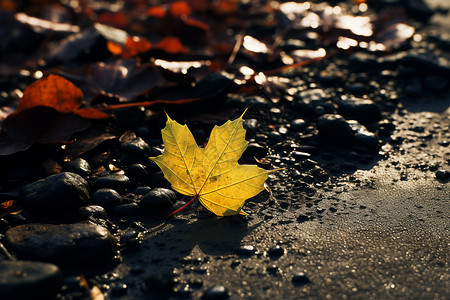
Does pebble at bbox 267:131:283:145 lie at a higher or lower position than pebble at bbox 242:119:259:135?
lower

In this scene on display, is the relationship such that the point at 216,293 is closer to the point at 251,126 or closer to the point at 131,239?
the point at 131,239

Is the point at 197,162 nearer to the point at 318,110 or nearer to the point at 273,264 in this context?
the point at 273,264

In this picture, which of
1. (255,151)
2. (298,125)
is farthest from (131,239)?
(298,125)

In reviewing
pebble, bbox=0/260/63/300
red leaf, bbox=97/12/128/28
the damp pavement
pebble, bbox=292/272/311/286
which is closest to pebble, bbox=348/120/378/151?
the damp pavement

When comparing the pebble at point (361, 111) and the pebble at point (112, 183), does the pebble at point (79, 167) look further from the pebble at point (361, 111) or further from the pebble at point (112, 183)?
the pebble at point (361, 111)

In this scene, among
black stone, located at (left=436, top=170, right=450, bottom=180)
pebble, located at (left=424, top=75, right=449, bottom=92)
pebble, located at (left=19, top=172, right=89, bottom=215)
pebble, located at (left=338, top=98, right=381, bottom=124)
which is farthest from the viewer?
pebble, located at (left=424, top=75, right=449, bottom=92)

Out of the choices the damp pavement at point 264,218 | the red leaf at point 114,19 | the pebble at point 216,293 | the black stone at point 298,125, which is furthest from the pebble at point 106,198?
the red leaf at point 114,19

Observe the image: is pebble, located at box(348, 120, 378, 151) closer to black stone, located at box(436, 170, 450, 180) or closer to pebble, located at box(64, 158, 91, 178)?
black stone, located at box(436, 170, 450, 180)
